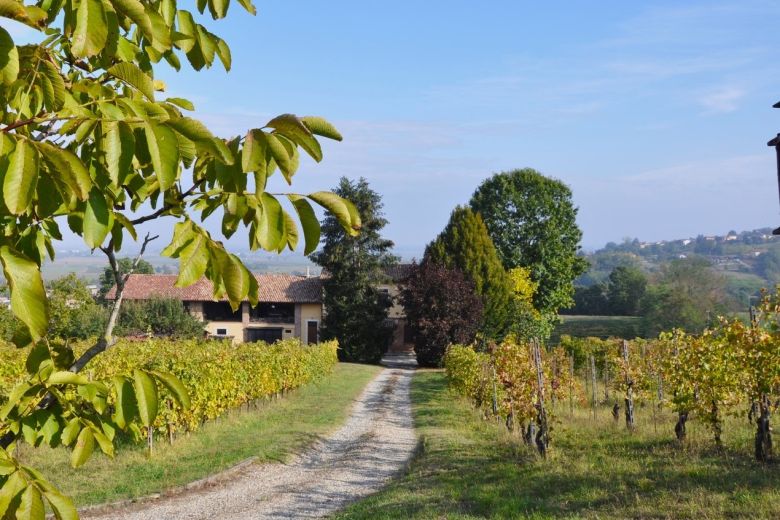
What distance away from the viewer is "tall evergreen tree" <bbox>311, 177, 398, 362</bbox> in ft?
124

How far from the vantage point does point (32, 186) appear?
1461mm

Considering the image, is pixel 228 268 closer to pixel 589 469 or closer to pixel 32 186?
pixel 32 186

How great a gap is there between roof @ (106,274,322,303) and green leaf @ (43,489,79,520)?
40.8 metres

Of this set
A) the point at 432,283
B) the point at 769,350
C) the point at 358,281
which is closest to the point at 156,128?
the point at 769,350

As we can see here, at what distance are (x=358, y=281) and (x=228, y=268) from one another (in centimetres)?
3588

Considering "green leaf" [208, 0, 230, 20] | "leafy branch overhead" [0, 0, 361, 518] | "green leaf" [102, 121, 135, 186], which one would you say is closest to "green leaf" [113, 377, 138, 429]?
"leafy branch overhead" [0, 0, 361, 518]

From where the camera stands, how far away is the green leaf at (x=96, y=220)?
5.52 ft

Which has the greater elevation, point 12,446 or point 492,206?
point 492,206

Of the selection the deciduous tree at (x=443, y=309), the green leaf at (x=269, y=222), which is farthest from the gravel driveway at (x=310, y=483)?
the deciduous tree at (x=443, y=309)

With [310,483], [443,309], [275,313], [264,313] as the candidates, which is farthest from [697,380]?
[264,313]

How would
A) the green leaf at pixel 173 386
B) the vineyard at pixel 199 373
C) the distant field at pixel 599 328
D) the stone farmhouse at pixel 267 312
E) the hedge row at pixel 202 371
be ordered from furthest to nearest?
the distant field at pixel 599 328, the stone farmhouse at pixel 267 312, the hedge row at pixel 202 371, the vineyard at pixel 199 373, the green leaf at pixel 173 386

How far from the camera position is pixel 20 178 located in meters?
1.45

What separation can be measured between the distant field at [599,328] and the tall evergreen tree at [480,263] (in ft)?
53.3

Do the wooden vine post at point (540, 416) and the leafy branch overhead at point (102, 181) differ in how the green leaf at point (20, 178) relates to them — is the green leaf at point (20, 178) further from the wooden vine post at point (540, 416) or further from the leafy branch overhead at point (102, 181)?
the wooden vine post at point (540, 416)
